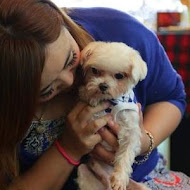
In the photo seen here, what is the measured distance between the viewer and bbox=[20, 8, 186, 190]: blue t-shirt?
1.25m

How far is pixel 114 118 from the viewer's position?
1109 millimetres

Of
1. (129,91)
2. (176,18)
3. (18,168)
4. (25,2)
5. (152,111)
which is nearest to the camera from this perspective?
(25,2)

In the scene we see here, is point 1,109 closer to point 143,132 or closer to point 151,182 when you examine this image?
point 143,132

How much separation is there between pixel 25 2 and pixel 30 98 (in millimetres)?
234

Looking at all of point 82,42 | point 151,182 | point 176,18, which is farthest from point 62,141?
point 176,18

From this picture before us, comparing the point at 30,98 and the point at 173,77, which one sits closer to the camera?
the point at 30,98

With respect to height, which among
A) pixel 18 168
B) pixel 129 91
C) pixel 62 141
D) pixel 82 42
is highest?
pixel 82 42

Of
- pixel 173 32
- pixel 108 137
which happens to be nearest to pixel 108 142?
pixel 108 137

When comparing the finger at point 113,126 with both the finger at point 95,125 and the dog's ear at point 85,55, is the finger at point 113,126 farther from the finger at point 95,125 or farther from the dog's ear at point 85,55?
the dog's ear at point 85,55

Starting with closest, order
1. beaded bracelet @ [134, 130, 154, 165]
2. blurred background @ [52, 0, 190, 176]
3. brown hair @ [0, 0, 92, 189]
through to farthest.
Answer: brown hair @ [0, 0, 92, 189] < beaded bracelet @ [134, 130, 154, 165] < blurred background @ [52, 0, 190, 176]

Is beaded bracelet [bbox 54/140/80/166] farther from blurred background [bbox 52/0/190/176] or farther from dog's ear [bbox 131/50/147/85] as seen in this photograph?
blurred background [bbox 52/0/190/176]

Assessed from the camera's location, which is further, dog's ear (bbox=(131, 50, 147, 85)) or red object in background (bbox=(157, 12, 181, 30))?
red object in background (bbox=(157, 12, 181, 30))

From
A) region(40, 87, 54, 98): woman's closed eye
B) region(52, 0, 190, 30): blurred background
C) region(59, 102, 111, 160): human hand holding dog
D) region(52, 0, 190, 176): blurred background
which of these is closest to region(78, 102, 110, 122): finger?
region(59, 102, 111, 160): human hand holding dog

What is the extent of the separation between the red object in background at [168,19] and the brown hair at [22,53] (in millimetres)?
1391
